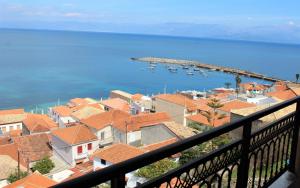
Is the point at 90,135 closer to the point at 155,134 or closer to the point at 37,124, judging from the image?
the point at 155,134

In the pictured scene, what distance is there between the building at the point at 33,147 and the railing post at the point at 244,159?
1793cm

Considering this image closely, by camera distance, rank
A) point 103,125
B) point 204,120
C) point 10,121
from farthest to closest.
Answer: point 10,121, point 204,120, point 103,125

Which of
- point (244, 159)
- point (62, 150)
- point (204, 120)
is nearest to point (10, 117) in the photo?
point (62, 150)

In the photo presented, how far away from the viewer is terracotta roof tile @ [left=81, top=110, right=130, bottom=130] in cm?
2300

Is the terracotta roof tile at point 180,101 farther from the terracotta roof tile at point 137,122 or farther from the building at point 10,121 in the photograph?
the building at point 10,121

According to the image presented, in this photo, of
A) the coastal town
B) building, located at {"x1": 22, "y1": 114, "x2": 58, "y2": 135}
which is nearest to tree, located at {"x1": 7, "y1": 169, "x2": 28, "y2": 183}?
the coastal town

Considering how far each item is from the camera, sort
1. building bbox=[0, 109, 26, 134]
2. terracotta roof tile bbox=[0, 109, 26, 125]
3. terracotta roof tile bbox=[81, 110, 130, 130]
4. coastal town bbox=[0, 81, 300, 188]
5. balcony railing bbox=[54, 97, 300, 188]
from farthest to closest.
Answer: terracotta roof tile bbox=[0, 109, 26, 125] < building bbox=[0, 109, 26, 134] < terracotta roof tile bbox=[81, 110, 130, 130] < coastal town bbox=[0, 81, 300, 188] < balcony railing bbox=[54, 97, 300, 188]

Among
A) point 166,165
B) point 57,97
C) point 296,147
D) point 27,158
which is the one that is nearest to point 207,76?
point 57,97

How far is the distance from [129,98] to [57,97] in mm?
14692

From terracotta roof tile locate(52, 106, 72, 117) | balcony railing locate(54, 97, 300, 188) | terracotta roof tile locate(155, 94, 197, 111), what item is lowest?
terracotta roof tile locate(52, 106, 72, 117)

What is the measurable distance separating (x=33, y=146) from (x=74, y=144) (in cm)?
325

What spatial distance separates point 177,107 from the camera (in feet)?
90.0

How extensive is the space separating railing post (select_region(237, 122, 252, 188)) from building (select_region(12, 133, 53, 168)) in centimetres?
1793

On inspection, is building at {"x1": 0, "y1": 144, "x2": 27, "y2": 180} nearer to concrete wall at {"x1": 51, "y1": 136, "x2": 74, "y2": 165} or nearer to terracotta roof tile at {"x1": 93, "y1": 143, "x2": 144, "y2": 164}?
concrete wall at {"x1": 51, "y1": 136, "x2": 74, "y2": 165}
